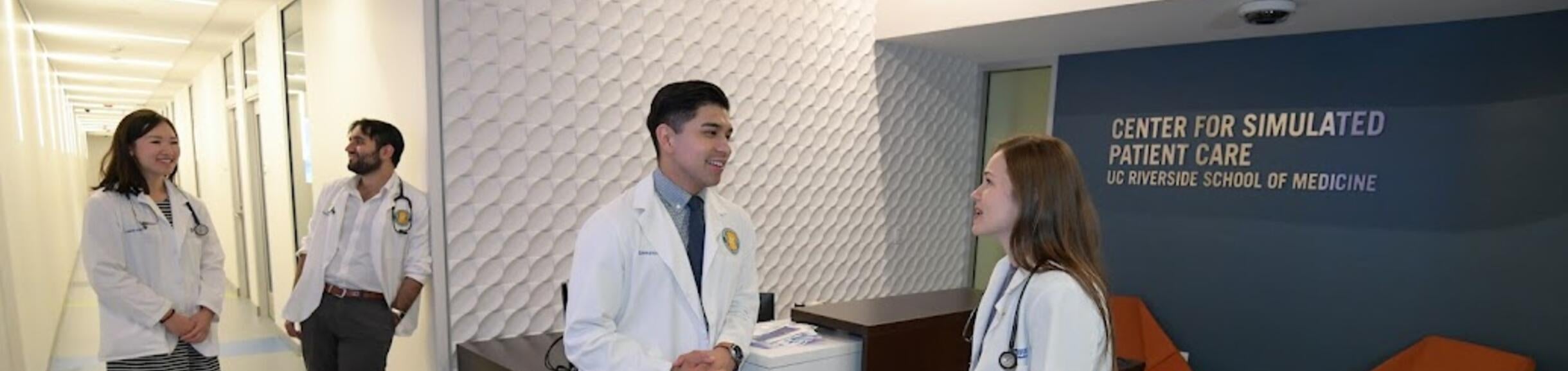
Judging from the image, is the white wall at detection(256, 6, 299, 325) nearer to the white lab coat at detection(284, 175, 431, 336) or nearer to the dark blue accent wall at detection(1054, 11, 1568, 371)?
the white lab coat at detection(284, 175, 431, 336)

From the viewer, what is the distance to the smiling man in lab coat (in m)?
1.68

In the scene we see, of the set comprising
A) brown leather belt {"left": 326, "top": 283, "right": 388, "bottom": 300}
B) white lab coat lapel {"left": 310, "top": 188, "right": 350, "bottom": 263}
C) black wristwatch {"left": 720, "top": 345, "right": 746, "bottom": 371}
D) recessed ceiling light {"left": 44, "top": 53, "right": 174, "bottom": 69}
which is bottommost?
brown leather belt {"left": 326, "top": 283, "right": 388, "bottom": 300}

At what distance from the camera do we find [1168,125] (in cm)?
429

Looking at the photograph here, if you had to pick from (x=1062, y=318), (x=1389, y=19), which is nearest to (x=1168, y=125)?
(x=1389, y=19)

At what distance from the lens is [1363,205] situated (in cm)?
370

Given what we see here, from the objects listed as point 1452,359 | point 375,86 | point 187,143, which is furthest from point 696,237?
point 187,143

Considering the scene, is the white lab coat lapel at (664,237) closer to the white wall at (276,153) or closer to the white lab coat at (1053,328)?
the white lab coat at (1053,328)

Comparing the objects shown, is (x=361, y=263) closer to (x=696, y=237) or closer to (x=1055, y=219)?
(x=696, y=237)

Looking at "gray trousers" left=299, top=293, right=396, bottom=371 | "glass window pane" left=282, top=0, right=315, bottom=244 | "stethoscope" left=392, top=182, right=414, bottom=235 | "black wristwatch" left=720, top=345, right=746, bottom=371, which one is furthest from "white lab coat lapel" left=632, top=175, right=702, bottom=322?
"glass window pane" left=282, top=0, right=315, bottom=244

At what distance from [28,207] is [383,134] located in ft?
9.68

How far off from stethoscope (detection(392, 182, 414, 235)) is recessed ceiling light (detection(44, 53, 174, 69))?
7.00 meters

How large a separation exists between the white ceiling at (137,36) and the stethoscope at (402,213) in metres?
2.80

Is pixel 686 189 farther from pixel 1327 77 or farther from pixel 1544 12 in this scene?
pixel 1544 12

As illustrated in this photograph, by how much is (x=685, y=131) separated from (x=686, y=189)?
0.56ft
